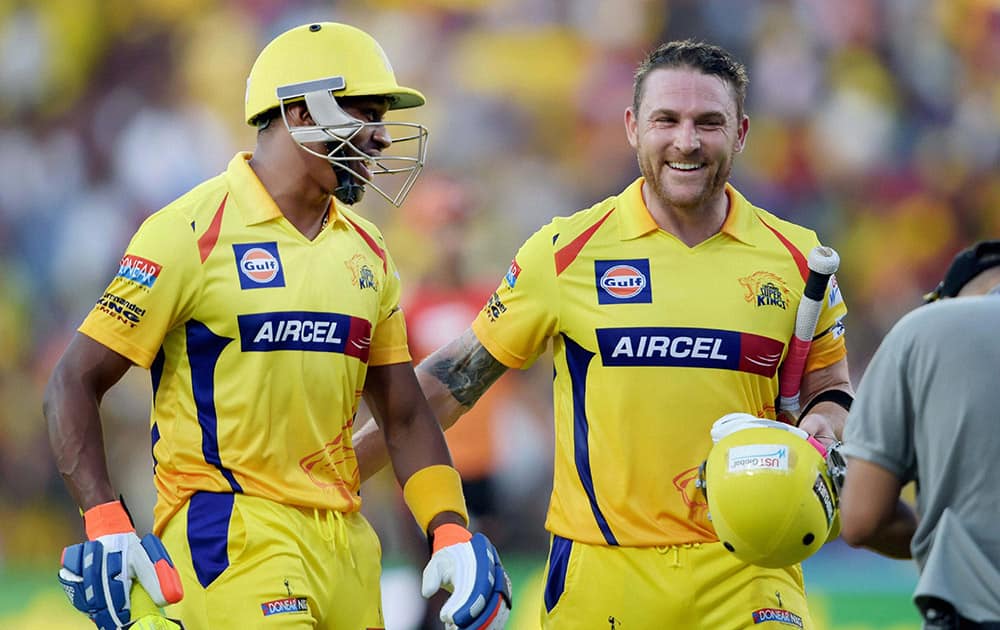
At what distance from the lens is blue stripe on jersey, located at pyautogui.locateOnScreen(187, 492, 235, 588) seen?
4.32 m

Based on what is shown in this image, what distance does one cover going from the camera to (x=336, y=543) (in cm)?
446

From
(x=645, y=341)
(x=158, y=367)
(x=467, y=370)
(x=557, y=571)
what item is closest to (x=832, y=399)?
(x=645, y=341)

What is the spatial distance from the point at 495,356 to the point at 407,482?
0.50 meters

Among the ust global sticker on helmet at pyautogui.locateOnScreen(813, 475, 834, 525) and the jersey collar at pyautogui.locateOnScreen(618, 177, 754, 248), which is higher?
the jersey collar at pyautogui.locateOnScreen(618, 177, 754, 248)

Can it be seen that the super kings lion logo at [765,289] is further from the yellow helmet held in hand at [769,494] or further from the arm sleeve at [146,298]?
the arm sleeve at [146,298]

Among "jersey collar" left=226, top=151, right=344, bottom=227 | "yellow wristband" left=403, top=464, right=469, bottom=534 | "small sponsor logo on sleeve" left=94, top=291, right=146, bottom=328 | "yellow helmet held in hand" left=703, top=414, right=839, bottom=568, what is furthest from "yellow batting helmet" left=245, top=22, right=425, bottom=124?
"yellow helmet held in hand" left=703, top=414, right=839, bottom=568

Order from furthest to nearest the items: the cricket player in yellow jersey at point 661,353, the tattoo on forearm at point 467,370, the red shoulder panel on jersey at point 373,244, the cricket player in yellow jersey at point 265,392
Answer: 1. the tattoo on forearm at point 467,370
2. the red shoulder panel on jersey at point 373,244
3. the cricket player in yellow jersey at point 661,353
4. the cricket player in yellow jersey at point 265,392

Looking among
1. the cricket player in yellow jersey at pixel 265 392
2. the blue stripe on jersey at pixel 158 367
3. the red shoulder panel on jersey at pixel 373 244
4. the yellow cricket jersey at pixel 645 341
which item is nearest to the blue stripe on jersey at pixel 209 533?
the cricket player in yellow jersey at pixel 265 392

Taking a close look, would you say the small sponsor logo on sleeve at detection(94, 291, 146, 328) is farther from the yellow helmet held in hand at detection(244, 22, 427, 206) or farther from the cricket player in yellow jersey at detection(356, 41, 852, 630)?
the cricket player in yellow jersey at detection(356, 41, 852, 630)

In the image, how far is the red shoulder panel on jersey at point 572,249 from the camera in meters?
4.84

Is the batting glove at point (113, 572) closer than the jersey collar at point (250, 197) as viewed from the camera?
Yes

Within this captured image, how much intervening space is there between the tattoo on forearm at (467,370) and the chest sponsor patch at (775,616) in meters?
1.15

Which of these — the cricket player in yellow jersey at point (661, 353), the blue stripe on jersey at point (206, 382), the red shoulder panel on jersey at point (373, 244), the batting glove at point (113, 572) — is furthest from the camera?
the red shoulder panel on jersey at point (373, 244)

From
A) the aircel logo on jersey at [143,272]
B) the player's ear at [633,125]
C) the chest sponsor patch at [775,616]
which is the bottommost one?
the chest sponsor patch at [775,616]
